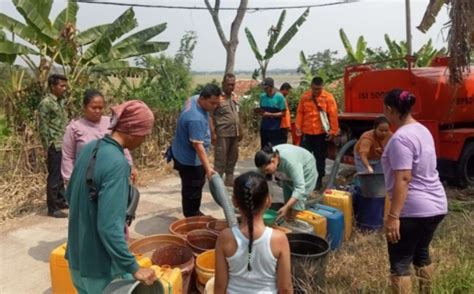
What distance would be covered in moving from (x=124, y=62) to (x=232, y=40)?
10.0 ft

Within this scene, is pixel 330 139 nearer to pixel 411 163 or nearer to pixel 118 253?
pixel 411 163

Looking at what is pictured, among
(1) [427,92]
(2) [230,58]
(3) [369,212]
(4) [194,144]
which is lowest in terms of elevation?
(3) [369,212]

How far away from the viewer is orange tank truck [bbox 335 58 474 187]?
6.07 m

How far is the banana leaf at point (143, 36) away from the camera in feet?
28.3

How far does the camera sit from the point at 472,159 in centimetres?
661

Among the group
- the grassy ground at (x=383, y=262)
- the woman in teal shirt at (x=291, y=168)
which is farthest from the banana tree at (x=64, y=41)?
the grassy ground at (x=383, y=262)

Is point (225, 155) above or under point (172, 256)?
above

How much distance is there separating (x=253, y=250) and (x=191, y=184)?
8.46 feet

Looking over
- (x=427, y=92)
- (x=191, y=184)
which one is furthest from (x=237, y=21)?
(x=191, y=184)

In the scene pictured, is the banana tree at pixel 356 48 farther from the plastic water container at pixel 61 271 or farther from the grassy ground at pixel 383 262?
the plastic water container at pixel 61 271

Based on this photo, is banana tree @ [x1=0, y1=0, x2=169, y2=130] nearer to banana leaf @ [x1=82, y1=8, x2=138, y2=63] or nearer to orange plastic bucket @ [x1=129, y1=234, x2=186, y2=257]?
banana leaf @ [x1=82, y1=8, x2=138, y2=63]

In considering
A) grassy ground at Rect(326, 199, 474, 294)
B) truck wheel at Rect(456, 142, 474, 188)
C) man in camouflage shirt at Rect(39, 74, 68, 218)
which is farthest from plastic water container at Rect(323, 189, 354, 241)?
man in camouflage shirt at Rect(39, 74, 68, 218)

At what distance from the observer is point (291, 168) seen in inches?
148

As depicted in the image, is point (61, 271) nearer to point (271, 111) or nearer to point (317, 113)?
point (317, 113)
